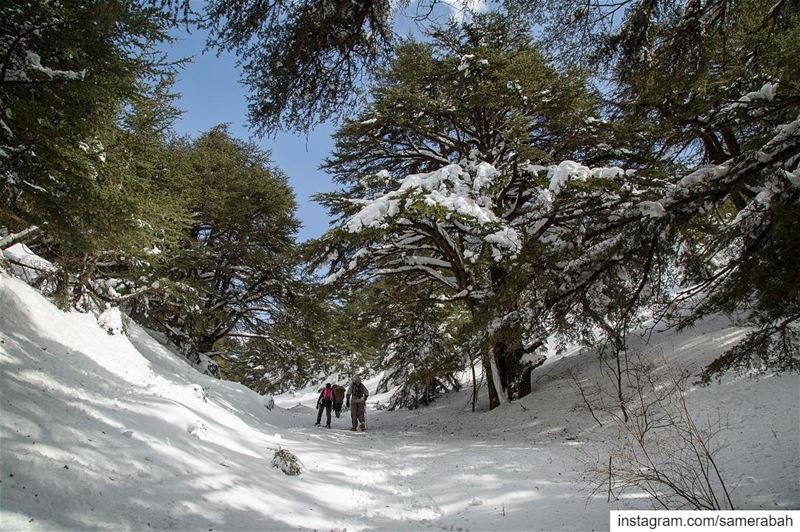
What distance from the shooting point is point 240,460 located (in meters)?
5.24

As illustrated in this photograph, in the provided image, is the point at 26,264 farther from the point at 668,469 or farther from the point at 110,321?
the point at 668,469

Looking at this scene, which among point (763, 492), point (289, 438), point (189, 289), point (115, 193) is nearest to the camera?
point (763, 492)

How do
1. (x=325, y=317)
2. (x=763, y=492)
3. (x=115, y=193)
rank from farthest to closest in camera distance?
(x=325, y=317), (x=115, y=193), (x=763, y=492)

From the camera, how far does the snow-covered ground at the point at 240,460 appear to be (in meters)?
3.19

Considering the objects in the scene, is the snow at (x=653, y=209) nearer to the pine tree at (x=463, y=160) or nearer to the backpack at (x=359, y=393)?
→ the pine tree at (x=463, y=160)

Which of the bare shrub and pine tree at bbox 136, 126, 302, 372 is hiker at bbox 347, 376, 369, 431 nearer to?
pine tree at bbox 136, 126, 302, 372

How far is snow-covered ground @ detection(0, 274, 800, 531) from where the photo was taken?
3.19 metres

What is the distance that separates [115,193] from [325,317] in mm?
8793

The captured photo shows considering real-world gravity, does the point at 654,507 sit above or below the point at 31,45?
below

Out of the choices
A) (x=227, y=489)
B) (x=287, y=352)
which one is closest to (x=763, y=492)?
(x=227, y=489)

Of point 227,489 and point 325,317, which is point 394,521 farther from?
point 325,317

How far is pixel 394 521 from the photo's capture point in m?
4.23

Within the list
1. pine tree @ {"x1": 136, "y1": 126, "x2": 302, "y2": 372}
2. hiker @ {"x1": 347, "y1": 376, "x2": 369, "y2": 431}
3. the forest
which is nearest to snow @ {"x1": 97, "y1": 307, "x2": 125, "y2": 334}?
the forest

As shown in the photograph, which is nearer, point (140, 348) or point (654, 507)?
point (654, 507)
